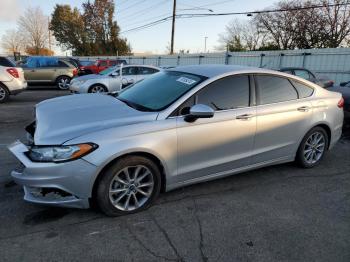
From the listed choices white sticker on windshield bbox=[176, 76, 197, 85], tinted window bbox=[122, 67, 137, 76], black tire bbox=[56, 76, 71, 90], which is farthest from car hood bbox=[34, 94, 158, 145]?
black tire bbox=[56, 76, 71, 90]

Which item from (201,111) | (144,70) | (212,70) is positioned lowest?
(201,111)

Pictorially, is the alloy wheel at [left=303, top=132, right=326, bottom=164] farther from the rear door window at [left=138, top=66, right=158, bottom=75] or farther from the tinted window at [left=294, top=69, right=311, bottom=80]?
the rear door window at [left=138, top=66, right=158, bottom=75]

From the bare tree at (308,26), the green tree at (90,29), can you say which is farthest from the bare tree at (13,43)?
the bare tree at (308,26)

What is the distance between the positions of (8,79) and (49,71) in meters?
5.51

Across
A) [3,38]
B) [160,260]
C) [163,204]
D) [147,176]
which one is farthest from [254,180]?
[3,38]

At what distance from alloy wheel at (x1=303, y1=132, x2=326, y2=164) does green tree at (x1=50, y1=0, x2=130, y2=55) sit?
5405 centimetres

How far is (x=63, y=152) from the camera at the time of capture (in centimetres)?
296

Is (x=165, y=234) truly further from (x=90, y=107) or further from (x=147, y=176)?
(x=90, y=107)

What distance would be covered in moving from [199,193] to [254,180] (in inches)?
37.8

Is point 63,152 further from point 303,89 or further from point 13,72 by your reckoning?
point 13,72

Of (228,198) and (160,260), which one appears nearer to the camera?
(160,260)

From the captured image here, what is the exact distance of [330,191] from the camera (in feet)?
13.7

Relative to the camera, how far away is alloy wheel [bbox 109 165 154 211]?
10.7ft

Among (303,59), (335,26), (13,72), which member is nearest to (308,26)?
(335,26)
